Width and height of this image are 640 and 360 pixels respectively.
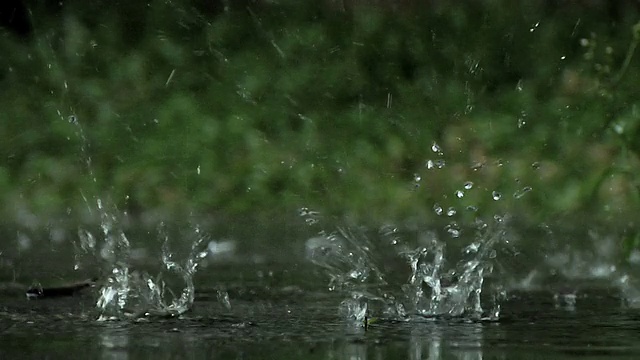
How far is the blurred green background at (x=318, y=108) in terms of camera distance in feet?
28.7

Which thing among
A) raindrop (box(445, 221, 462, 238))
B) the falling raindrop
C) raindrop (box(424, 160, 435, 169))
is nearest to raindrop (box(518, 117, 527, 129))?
the falling raindrop

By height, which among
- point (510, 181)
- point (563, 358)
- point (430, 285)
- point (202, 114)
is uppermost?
point (202, 114)

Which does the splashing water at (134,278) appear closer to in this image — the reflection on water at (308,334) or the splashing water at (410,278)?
the reflection on water at (308,334)

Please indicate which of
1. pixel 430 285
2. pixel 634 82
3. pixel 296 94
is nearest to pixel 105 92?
pixel 296 94

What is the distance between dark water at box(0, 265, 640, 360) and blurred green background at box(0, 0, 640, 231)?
3.58 metres

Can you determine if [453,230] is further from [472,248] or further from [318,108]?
[318,108]

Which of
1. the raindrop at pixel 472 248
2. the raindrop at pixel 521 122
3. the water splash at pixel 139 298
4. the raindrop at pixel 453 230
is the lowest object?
the water splash at pixel 139 298

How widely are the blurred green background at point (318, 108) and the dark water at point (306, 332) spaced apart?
3582 millimetres

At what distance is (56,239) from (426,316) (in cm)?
340

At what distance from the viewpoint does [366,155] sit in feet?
30.2

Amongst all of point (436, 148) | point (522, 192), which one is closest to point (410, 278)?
point (522, 192)

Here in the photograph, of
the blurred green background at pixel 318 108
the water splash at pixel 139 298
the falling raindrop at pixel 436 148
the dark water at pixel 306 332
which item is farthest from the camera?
the falling raindrop at pixel 436 148

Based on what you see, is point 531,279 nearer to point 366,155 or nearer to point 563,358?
point 563,358

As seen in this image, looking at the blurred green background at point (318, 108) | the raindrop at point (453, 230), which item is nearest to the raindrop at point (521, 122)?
the blurred green background at point (318, 108)
